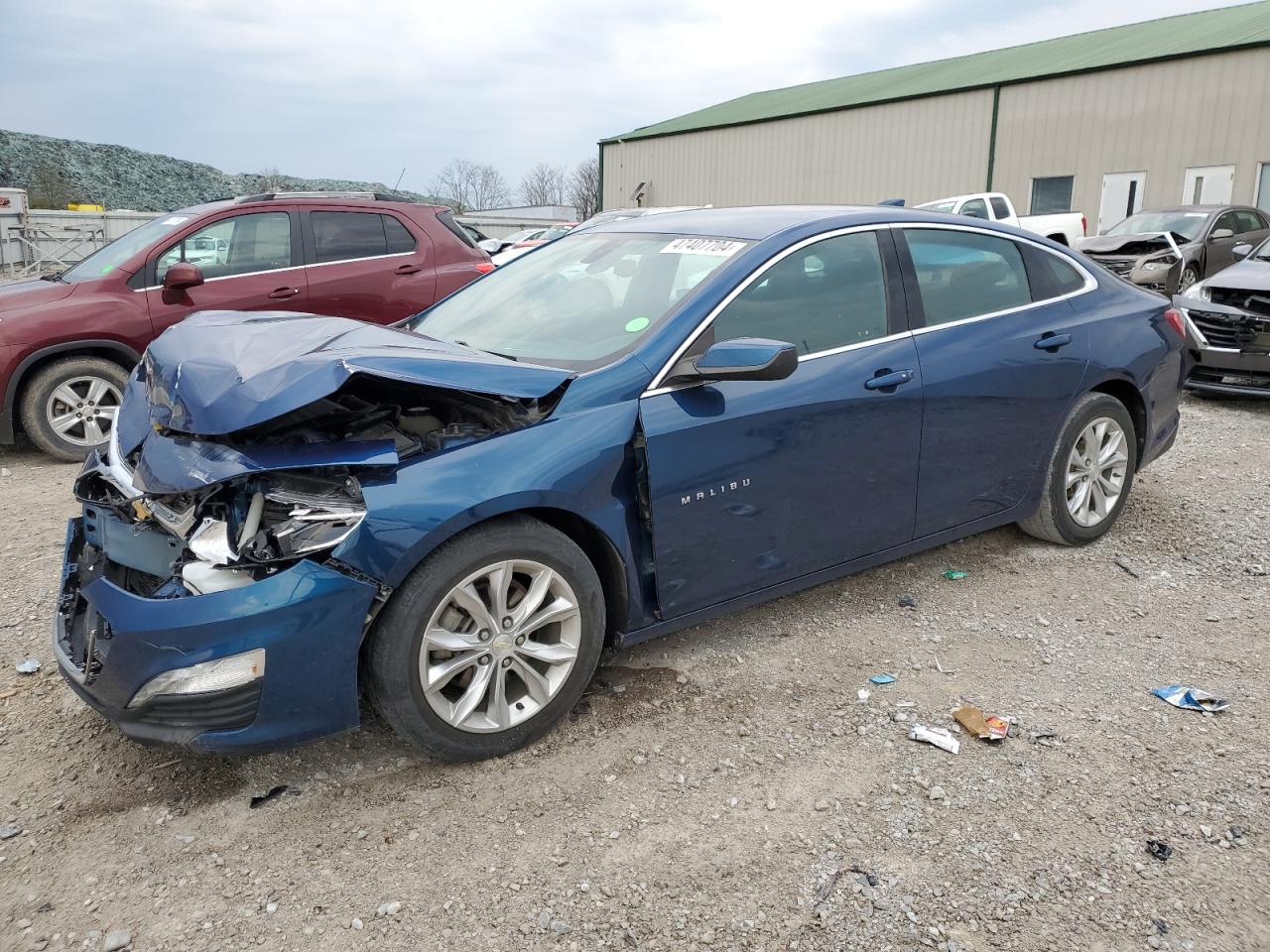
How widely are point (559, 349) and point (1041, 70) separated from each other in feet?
83.6

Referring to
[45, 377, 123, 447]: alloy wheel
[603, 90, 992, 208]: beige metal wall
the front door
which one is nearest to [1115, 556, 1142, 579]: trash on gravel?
the front door

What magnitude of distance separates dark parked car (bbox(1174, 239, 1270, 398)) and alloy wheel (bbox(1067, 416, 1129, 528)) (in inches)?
170

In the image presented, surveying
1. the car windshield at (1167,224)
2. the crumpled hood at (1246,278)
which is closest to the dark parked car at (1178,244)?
the car windshield at (1167,224)

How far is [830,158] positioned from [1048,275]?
89.7ft

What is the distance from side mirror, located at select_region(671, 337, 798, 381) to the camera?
3008 mm

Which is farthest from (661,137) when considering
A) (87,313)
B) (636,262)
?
(636,262)

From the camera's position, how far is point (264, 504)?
268 cm

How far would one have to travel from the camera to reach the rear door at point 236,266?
272 inches

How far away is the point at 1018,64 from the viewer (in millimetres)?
26828

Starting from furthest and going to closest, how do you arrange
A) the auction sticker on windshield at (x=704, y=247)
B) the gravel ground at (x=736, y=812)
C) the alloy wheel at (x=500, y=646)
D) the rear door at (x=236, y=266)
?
1. the rear door at (x=236, y=266)
2. the auction sticker on windshield at (x=704, y=247)
3. the alloy wheel at (x=500, y=646)
4. the gravel ground at (x=736, y=812)

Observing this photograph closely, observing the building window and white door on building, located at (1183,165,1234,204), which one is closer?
white door on building, located at (1183,165,1234,204)

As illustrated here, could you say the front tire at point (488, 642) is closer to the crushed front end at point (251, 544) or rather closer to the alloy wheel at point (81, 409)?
the crushed front end at point (251, 544)

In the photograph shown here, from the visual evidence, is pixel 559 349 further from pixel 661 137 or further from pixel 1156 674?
pixel 661 137

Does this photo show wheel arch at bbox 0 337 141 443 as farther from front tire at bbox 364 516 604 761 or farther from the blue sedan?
front tire at bbox 364 516 604 761
